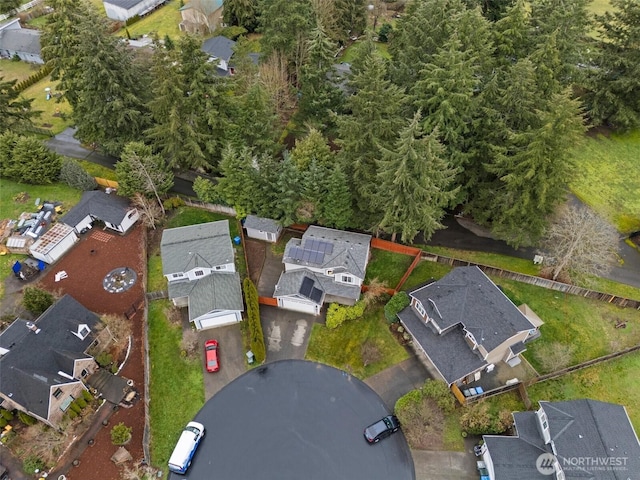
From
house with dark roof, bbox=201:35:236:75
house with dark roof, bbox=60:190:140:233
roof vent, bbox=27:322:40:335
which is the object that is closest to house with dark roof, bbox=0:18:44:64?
house with dark roof, bbox=201:35:236:75

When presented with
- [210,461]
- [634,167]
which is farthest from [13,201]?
[634,167]

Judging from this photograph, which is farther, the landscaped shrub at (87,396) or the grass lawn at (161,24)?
the grass lawn at (161,24)

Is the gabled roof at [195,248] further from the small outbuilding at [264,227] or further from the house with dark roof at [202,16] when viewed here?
the house with dark roof at [202,16]

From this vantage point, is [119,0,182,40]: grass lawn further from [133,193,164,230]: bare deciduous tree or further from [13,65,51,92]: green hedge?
[133,193,164,230]: bare deciduous tree

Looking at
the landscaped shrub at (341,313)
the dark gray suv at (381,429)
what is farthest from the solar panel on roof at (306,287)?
the dark gray suv at (381,429)

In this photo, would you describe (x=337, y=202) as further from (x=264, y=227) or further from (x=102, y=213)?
(x=102, y=213)

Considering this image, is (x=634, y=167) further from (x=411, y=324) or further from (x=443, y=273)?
(x=411, y=324)
